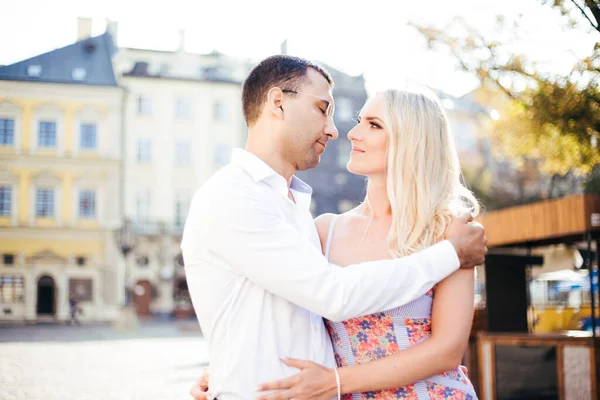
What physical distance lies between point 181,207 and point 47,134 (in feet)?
34.8

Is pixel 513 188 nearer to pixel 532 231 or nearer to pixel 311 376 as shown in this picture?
pixel 532 231

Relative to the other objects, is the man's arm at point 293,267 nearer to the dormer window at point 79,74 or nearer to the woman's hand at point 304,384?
the woman's hand at point 304,384

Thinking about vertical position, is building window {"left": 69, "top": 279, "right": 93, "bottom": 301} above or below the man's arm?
below

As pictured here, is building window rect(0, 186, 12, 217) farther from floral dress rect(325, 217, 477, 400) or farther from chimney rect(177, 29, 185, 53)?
floral dress rect(325, 217, 477, 400)

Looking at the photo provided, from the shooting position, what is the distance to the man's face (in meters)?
2.88

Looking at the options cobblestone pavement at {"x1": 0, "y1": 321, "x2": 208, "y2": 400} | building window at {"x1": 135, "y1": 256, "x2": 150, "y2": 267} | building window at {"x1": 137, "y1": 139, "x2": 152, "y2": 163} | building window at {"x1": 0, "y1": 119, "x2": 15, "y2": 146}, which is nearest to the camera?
cobblestone pavement at {"x1": 0, "y1": 321, "x2": 208, "y2": 400}

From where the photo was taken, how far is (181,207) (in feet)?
137

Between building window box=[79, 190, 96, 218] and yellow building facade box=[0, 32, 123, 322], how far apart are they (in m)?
0.05

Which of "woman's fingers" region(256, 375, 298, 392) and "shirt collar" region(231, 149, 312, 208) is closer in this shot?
"woman's fingers" region(256, 375, 298, 392)

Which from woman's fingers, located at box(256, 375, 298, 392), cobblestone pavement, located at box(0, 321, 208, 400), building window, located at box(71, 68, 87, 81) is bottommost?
cobblestone pavement, located at box(0, 321, 208, 400)

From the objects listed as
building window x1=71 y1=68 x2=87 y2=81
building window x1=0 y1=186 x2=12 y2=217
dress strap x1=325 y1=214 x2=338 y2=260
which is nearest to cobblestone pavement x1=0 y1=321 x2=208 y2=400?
building window x1=0 y1=186 x2=12 y2=217

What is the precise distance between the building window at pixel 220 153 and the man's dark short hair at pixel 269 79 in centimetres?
3978

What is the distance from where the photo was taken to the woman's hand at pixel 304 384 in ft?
7.75

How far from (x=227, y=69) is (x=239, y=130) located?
396 cm
